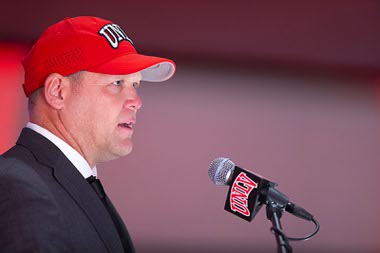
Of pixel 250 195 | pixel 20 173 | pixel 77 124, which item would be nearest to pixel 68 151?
pixel 77 124

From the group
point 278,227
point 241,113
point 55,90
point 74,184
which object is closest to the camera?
point 278,227

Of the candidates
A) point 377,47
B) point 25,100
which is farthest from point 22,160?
point 377,47

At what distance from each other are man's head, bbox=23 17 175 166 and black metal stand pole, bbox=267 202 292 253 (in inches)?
17.1

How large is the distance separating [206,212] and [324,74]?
0.98 metres

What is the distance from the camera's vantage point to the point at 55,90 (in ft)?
4.24

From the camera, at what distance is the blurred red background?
8.73 feet

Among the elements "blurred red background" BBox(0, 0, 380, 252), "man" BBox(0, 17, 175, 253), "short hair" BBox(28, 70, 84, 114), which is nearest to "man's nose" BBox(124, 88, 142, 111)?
"man" BBox(0, 17, 175, 253)

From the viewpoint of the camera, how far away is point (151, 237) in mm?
2652

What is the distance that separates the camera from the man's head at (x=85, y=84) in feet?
4.18

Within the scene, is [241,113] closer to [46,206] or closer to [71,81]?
[71,81]

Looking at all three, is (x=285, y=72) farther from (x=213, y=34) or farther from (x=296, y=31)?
(x=213, y=34)

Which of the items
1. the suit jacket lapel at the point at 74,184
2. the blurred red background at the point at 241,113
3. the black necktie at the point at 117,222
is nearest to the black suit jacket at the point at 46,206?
the suit jacket lapel at the point at 74,184

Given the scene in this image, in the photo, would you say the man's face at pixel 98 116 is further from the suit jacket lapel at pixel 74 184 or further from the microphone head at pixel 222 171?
the microphone head at pixel 222 171

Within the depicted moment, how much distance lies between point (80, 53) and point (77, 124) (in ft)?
0.56
